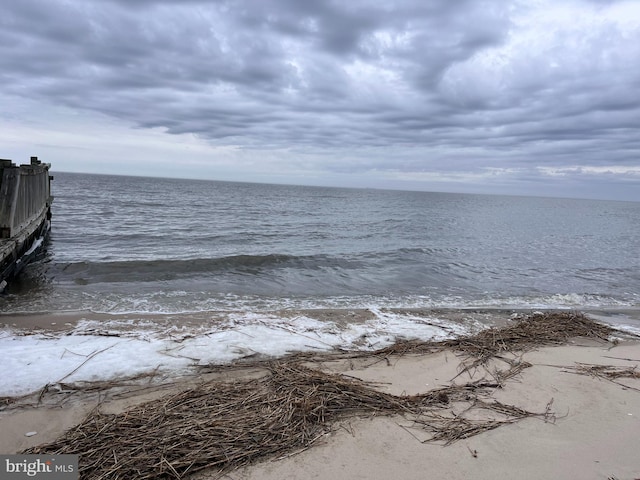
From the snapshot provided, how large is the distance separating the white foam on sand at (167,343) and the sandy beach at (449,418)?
0.41 m

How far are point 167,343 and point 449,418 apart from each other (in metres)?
4.22

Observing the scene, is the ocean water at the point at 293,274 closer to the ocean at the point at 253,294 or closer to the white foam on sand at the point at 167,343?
the ocean at the point at 253,294

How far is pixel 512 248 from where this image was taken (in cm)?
2028

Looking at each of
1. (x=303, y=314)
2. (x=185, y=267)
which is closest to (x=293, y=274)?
(x=185, y=267)

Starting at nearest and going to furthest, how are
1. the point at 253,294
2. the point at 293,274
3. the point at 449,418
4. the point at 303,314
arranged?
the point at 449,418 < the point at 303,314 < the point at 253,294 < the point at 293,274

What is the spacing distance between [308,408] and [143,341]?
11.1ft

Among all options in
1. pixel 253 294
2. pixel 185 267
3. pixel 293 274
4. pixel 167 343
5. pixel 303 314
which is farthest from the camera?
pixel 293 274

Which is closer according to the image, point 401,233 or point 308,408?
point 308,408

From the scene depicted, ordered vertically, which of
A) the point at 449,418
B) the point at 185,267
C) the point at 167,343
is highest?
the point at 449,418

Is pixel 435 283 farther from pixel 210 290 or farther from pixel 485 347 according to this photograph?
pixel 210 290

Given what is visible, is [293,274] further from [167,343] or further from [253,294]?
[167,343]

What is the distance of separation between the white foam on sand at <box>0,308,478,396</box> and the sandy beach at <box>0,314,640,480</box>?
1.34 feet

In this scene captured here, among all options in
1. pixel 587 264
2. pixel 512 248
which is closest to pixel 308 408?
pixel 587 264

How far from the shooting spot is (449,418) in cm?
380
